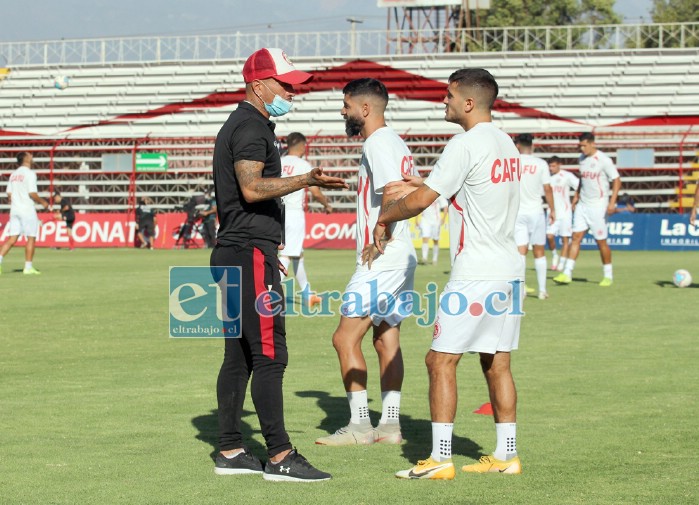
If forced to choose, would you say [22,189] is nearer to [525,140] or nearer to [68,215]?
[525,140]

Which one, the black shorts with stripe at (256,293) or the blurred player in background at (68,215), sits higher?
the blurred player in background at (68,215)

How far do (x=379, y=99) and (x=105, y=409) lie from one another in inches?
117

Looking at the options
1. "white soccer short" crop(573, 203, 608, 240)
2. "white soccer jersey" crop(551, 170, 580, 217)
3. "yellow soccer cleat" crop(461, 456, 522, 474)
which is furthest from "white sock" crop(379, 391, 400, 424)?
"white soccer jersey" crop(551, 170, 580, 217)

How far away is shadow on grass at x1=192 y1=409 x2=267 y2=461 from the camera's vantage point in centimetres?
712

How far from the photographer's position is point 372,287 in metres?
7.66

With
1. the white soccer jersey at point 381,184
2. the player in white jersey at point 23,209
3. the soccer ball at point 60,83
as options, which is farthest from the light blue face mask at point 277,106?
the soccer ball at point 60,83

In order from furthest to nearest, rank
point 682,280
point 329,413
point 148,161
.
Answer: point 148,161 → point 682,280 → point 329,413

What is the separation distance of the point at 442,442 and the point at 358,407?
4.42 ft

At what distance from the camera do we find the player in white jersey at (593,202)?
2024cm

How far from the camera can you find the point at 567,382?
9.86 m

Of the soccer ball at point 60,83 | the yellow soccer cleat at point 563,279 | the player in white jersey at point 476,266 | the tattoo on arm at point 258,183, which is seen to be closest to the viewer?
the tattoo on arm at point 258,183

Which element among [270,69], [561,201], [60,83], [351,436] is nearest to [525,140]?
[561,201]

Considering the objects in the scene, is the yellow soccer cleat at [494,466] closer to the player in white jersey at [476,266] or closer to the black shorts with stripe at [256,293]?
the player in white jersey at [476,266]

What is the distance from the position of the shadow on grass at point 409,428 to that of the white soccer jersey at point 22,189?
15.2 m
